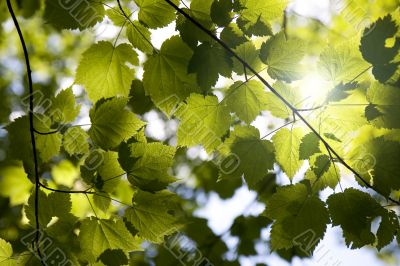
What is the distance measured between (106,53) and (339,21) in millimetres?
3723

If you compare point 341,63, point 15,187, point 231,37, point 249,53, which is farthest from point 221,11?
point 15,187

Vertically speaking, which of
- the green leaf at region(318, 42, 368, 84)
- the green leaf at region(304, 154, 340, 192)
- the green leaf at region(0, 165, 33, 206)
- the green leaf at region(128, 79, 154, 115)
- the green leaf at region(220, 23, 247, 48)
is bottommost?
the green leaf at region(304, 154, 340, 192)

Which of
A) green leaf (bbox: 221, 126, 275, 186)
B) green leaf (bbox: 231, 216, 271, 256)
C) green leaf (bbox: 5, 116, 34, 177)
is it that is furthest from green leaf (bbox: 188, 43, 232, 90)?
green leaf (bbox: 231, 216, 271, 256)

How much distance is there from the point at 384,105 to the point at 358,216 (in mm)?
373

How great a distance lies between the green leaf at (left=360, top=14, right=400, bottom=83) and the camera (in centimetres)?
100

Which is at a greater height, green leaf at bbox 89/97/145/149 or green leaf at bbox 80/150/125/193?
green leaf at bbox 89/97/145/149

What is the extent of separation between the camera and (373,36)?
102 cm

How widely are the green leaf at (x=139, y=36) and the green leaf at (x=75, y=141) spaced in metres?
0.38

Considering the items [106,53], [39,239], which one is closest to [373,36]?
[106,53]

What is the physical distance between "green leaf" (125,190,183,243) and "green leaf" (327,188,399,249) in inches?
21.5

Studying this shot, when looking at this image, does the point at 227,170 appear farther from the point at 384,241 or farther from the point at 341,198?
the point at 384,241

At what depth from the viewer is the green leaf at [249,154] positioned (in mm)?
1220

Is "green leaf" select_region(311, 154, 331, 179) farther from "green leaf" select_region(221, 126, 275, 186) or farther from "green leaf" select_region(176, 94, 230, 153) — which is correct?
"green leaf" select_region(176, 94, 230, 153)

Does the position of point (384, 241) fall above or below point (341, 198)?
below
